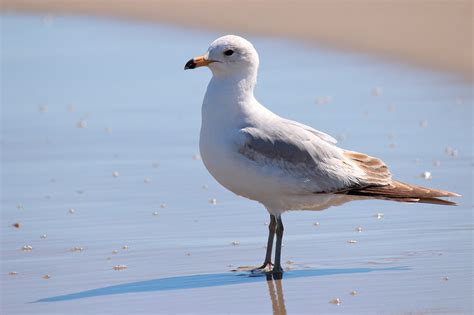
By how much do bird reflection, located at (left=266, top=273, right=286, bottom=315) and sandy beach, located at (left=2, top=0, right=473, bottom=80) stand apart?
252 inches

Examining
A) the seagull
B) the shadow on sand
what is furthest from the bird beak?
the shadow on sand

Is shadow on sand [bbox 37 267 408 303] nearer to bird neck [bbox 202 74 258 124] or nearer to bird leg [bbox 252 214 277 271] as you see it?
bird leg [bbox 252 214 277 271]

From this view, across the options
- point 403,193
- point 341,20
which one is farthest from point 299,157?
point 341,20

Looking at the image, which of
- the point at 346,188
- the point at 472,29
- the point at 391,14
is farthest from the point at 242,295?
the point at 391,14

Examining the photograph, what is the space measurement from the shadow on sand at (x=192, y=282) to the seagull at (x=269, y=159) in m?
0.16

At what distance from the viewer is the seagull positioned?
6508mm

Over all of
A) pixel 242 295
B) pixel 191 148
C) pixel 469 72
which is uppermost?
pixel 469 72

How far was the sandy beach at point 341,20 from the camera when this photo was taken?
1386 cm

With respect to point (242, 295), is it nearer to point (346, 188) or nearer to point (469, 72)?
point (346, 188)

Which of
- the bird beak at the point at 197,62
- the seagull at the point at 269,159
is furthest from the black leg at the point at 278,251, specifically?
the bird beak at the point at 197,62

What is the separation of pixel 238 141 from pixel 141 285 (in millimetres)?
1012

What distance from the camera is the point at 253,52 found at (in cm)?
688

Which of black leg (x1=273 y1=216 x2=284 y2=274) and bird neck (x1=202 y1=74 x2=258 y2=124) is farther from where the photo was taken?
bird neck (x1=202 y1=74 x2=258 y2=124)

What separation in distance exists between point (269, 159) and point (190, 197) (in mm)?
1875
